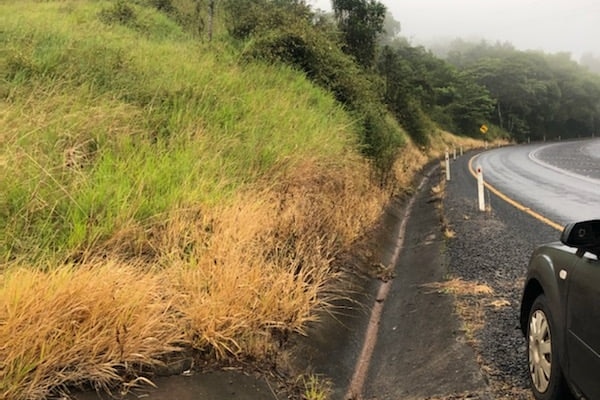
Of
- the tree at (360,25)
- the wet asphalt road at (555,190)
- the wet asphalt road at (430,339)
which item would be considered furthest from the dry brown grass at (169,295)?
the tree at (360,25)

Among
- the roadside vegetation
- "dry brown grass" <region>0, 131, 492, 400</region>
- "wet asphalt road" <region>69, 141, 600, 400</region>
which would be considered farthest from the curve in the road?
"dry brown grass" <region>0, 131, 492, 400</region>

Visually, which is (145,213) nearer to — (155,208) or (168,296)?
(155,208)

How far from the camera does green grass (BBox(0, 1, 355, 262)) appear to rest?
176 inches

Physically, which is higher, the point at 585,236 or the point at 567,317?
the point at 585,236

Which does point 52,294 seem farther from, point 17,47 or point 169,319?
point 17,47

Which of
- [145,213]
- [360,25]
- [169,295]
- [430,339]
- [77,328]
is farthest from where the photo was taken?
[360,25]

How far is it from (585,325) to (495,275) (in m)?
3.95

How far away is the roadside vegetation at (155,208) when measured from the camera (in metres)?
3.39

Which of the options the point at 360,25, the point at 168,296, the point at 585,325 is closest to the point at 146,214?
the point at 168,296

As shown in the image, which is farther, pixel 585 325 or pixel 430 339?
pixel 430 339

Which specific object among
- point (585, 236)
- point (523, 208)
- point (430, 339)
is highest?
point (585, 236)

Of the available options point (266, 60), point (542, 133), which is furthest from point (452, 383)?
point (542, 133)

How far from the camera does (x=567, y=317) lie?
9.64 ft

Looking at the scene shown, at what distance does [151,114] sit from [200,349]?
4.13m
